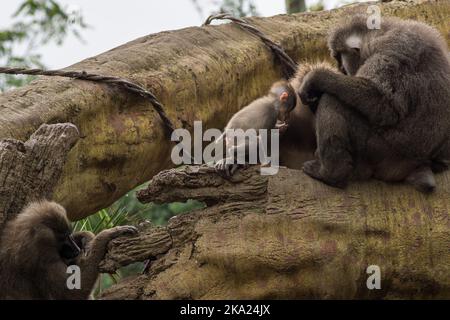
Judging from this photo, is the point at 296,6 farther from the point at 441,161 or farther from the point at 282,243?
the point at 282,243

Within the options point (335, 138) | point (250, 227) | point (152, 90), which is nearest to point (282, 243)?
point (250, 227)

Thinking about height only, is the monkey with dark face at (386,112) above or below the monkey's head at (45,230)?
above

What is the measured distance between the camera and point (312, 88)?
6379mm

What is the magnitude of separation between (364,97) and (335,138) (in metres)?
0.33

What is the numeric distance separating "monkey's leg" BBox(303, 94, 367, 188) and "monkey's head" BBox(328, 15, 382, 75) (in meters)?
0.51

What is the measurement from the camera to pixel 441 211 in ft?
20.8

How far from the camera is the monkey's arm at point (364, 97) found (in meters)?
6.20

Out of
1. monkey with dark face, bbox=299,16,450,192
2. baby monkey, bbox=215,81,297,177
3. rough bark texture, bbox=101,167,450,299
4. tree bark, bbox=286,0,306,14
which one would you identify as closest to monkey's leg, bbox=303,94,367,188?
monkey with dark face, bbox=299,16,450,192

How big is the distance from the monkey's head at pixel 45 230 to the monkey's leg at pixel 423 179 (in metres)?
2.30

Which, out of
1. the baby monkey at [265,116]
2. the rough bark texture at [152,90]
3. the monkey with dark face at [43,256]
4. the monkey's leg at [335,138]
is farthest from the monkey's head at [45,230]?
the monkey's leg at [335,138]

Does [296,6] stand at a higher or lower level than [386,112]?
higher

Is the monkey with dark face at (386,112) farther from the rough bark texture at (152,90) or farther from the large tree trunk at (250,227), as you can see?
the rough bark texture at (152,90)
